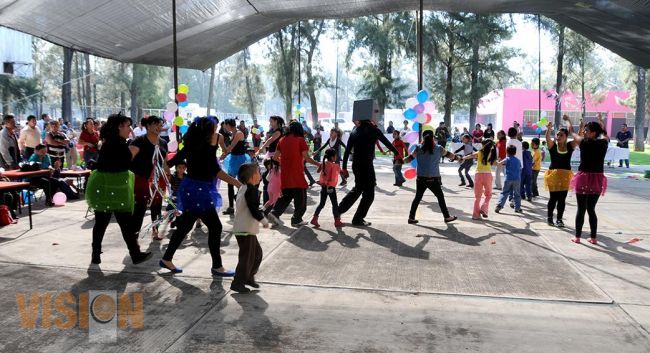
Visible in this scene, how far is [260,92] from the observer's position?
41.8 m

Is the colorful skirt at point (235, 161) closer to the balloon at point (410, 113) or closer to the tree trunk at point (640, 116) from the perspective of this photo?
the balloon at point (410, 113)

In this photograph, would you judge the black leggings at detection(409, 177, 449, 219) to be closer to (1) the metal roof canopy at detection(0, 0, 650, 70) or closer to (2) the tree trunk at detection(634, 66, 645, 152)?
(1) the metal roof canopy at detection(0, 0, 650, 70)

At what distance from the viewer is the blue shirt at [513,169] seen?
9586mm

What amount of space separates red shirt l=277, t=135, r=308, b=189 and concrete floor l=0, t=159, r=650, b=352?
2.53 feet

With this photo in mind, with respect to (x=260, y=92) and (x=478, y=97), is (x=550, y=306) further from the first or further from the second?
(x=260, y=92)

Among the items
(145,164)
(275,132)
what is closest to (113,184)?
(145,164)

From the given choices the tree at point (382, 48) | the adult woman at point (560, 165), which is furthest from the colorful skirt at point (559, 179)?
the tree at point (382, 48)

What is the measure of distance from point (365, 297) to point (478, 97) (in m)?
27.7

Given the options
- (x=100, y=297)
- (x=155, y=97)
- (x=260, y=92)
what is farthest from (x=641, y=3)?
(x=155, y=97)

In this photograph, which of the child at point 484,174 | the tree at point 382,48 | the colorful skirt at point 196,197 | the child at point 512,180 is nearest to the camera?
the colorful skirt at point 196,197

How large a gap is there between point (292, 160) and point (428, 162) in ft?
7.21

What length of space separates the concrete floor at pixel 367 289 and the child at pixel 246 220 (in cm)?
21

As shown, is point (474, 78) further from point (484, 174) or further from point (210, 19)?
point (484, 174)

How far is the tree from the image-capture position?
99.1ft
